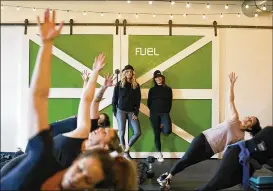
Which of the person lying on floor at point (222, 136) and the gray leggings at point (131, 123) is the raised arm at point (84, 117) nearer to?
the person lying on floor at point (222, 136)

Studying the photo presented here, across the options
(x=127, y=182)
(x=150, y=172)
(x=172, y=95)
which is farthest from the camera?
(x=172, y=95)

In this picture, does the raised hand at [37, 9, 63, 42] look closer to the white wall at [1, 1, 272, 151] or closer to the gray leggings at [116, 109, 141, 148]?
the gray leggings at [116, 109, 141, 148]

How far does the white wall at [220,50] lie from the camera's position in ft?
19.1

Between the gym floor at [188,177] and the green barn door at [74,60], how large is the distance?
1.43 metres

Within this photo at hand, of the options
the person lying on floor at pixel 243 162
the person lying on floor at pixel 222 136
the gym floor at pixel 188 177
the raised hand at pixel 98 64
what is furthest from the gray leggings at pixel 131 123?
the raised hand at pixel 98 64

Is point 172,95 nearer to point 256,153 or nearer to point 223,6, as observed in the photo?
point 223,6

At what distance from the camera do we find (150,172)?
448 cm

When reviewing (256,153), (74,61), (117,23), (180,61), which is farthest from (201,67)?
(256,153)

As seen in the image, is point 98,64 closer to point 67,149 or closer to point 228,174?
point 67,149

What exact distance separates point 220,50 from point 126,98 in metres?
1.81

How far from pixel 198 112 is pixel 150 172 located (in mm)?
1779

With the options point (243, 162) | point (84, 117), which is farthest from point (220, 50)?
point (84, 117)

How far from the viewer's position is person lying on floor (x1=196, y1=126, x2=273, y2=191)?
10.1 feet

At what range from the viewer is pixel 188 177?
181 inches
